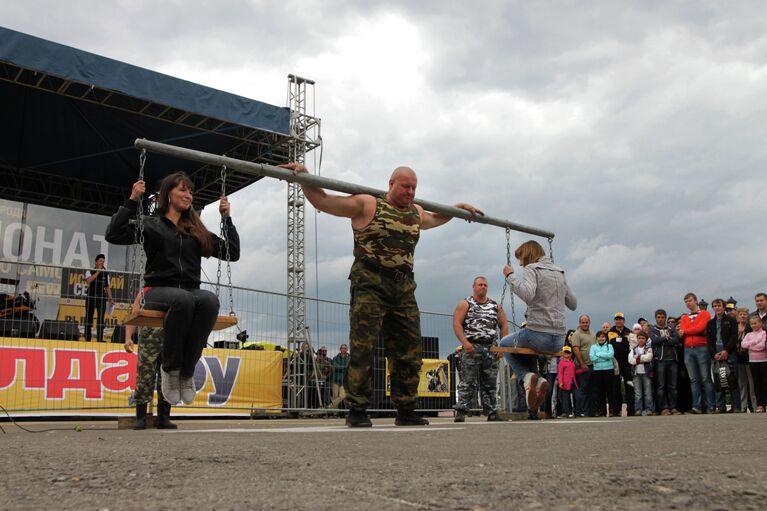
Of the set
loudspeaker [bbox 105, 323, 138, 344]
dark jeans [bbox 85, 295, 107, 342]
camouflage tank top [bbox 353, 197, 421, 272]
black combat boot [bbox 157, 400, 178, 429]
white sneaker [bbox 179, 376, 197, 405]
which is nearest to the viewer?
white sneaker [bbox 179, 376, 197, 405]

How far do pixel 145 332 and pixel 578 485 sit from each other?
17.8 ft

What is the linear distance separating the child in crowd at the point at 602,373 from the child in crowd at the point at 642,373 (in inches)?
15.9

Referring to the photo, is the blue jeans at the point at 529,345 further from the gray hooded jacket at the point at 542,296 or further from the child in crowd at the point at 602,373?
the child in crowd at the point at 602,373

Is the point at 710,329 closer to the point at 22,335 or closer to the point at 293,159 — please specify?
the point at 293,159

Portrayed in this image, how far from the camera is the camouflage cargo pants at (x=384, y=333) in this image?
549cm

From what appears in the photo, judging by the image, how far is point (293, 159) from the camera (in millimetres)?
16703

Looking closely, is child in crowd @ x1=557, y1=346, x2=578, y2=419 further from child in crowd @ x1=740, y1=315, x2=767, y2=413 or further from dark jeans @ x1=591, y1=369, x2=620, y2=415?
child in crowd @ x1=740, y1=315, x2=767, y2=413

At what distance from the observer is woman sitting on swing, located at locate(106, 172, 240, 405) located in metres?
5.00

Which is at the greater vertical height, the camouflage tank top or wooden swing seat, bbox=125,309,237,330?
the camouflage tank top

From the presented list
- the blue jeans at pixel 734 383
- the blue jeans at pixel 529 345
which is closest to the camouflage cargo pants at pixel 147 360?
the blue jeans at pixel 529 345

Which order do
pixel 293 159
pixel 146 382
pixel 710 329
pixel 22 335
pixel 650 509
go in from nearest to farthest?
pixel 650 509, pixel 146 382, pixel 22 335, pixel 710 329, pixel 293 159

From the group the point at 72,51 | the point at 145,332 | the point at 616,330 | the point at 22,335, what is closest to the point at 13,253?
the point at 72,51

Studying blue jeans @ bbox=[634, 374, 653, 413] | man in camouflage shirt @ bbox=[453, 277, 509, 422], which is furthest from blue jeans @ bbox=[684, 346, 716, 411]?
man in camouflage shirt @ bbox=[453, 277, 509, 422]

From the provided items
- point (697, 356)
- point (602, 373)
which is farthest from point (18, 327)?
point (697, 356)
